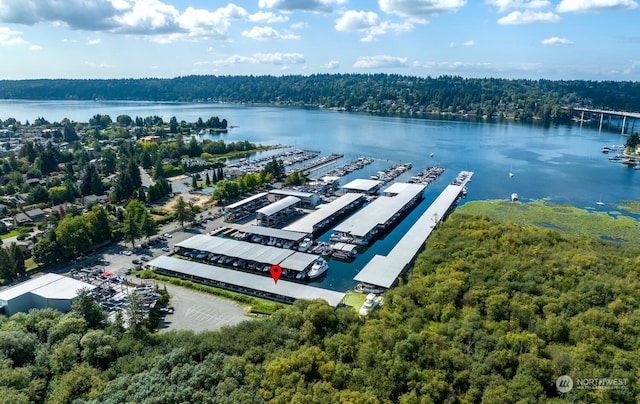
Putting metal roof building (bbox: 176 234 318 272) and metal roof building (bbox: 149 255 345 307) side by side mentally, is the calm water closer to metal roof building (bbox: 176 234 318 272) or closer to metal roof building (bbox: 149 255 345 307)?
metal roof building (bbox: 176 234 318 272)

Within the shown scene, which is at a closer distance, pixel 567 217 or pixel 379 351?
pixel 379 351

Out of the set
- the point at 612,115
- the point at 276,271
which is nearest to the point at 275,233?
the point at 276,271

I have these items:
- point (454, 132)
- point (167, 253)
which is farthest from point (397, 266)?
point (454, 132)

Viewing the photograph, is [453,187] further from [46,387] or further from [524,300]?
[46,387]

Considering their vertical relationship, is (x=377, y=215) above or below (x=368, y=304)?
above

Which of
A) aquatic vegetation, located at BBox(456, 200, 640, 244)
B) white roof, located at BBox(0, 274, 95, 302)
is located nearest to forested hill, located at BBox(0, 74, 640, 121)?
aquatic vegetation, located at BBox(456, 200, 640, 244)

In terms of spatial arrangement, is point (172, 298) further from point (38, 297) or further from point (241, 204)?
point (241, 204)

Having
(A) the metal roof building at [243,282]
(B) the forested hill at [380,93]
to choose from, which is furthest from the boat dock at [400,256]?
(B) the forested hill at [380,93]
